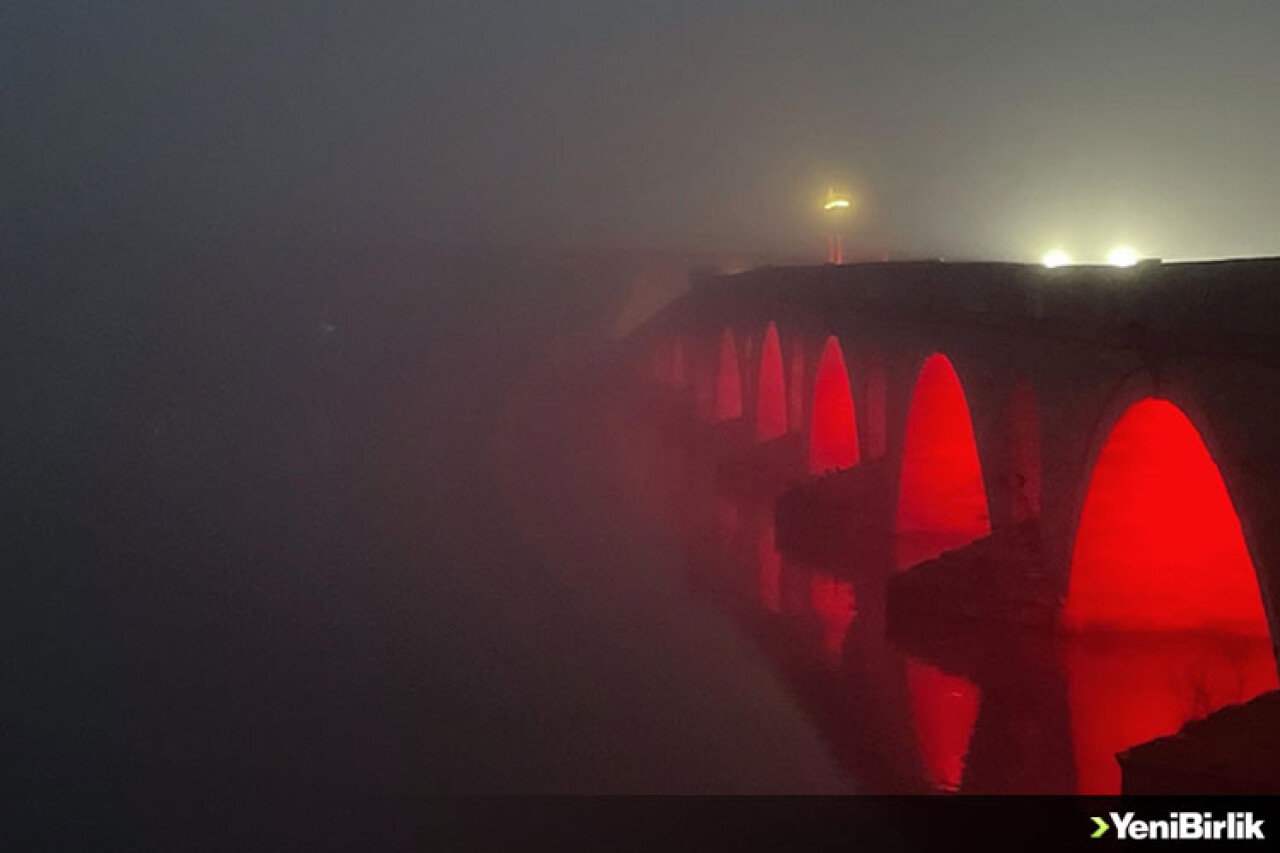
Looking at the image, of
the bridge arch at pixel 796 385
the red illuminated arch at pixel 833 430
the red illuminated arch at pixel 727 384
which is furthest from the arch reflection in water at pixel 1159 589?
the red illuminated arch at pixel 727 384

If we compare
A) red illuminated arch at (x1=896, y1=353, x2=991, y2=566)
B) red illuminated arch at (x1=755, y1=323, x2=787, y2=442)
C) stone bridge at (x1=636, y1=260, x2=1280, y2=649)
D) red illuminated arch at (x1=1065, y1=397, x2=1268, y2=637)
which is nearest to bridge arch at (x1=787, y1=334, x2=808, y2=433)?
red illuminated arch at (x1=755, y1=323, x2=787, y2=442)

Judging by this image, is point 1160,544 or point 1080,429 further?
point 1160,544

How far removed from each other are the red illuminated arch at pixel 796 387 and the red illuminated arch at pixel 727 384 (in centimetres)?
718

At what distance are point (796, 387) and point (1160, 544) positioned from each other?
13084mm

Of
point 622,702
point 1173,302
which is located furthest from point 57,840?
point 1173,302

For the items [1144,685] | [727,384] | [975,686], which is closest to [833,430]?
[975,686]

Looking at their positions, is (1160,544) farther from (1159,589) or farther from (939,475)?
(939,475)

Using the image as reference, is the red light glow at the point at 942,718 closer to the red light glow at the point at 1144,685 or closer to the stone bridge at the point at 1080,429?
the red light glow at the point at 1144,685

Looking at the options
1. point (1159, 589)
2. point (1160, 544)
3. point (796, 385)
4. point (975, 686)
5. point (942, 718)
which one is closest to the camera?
point (942, 718)

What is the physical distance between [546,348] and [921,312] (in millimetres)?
39683

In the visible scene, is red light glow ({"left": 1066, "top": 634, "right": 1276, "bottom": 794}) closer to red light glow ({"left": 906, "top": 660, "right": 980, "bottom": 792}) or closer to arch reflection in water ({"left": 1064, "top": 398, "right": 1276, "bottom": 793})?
arch reflection in water ({"left": 1064, "top": 398, "right": 1276, "bottom": 793})

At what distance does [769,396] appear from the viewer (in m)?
27.3

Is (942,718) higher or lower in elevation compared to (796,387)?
lower

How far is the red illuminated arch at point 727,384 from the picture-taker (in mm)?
32656
